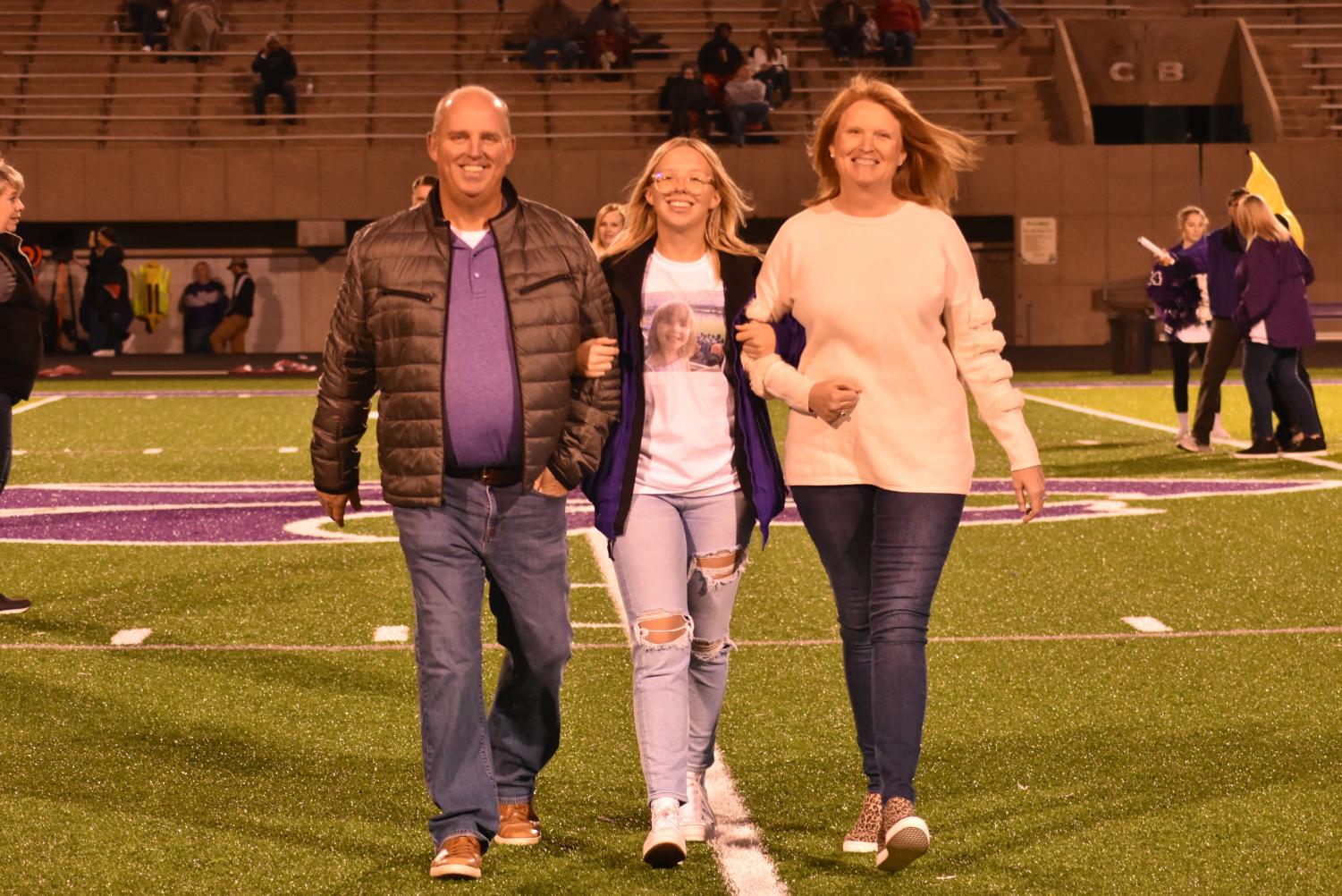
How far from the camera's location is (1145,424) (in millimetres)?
19766

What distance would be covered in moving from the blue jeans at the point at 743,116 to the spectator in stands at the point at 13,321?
91.3 ft

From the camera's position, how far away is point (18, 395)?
356 inches

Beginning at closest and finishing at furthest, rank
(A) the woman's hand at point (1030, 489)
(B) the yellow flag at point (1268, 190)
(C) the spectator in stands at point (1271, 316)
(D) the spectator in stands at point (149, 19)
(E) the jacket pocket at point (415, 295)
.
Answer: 1. (E) the jacket pocket at point (415, 295)
2. (A) the woman's hand at point (1030, 489)
3. (C) the spectator in stands at point (1271, 316)
4. (B) the yellow flag at point (1268, 190)
5. (D) the spectator in stands at point (149, 19)

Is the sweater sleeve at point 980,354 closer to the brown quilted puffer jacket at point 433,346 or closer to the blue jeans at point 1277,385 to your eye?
the brown quilted puffer jacket at point 433,346

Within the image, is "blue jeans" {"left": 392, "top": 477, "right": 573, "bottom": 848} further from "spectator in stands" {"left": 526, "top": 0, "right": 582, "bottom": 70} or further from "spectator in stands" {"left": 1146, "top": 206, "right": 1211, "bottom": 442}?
"spectator in stands" {"left": 526, "top": 0, "right": 582, "bottom": 70}

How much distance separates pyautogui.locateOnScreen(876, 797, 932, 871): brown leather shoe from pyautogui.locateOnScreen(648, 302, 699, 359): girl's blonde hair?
1.21 meters

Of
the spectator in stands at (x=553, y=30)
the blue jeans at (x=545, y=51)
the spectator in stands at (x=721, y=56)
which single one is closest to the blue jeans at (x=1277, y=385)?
the spectator in stands at (x=721, y=56)

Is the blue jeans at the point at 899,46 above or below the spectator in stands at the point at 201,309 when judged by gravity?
above

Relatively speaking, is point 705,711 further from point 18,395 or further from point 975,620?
point 18,395

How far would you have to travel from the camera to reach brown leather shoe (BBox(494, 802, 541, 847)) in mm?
5434

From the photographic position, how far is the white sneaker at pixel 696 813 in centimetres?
536

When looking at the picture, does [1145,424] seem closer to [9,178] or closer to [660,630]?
[9,178]

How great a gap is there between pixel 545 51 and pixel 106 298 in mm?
9431

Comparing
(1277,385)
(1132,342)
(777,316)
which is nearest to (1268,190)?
(1277,385)
